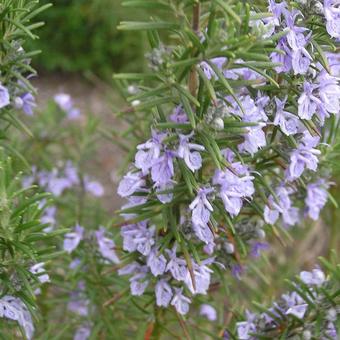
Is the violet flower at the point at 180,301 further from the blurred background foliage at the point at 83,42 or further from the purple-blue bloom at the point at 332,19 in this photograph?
the blurred background foliage at the point at 83,42

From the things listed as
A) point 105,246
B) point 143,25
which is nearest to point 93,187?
point 105,246

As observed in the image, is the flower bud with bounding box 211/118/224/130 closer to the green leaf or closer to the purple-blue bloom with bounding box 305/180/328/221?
the green leaf

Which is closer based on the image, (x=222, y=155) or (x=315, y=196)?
(x=222, y=155)

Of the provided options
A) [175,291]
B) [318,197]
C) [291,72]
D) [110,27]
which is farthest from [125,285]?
[110,27]

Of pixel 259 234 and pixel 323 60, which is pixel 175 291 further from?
pixel 323 60

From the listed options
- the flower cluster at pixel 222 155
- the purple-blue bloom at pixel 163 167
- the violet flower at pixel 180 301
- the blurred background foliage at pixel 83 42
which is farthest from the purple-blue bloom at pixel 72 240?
the blurred background foliage at pixel 83 42

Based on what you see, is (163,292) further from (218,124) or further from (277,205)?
(218,124)
